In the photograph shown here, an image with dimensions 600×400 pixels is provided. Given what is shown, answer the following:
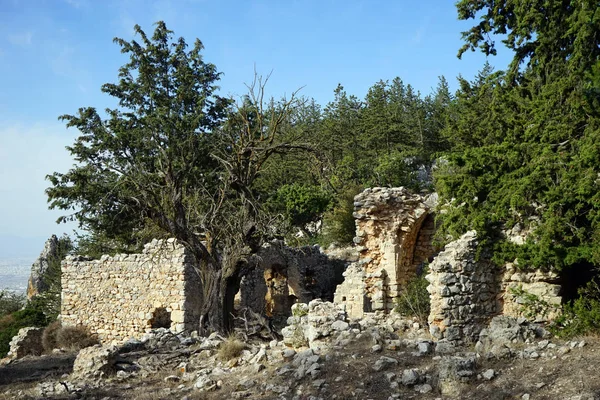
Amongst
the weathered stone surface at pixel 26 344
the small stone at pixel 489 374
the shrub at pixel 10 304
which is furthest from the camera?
the shrub at pixel 10 304

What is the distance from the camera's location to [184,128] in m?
27.9

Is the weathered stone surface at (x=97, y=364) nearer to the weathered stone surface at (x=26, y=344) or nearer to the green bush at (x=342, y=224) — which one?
the weathered stone surface at (x=26, y=344)

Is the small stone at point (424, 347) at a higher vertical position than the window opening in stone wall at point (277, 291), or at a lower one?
lower

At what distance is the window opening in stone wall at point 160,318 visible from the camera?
16.3 m

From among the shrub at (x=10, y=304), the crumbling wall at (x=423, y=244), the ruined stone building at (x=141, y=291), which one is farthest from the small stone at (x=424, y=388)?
the shrub at (x=10, y=304)

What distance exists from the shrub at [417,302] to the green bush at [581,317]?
11.6 ft

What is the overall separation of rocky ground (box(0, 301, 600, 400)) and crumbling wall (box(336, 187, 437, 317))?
489cm

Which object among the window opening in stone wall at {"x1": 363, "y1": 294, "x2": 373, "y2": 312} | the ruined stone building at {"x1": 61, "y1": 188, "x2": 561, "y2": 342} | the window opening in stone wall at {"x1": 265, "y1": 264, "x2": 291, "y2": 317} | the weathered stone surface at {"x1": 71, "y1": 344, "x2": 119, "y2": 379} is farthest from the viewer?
the window opening in stone wall at {"x1": 265, "y1": 264, "x2": 291, "y2": 317}

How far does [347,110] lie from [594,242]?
3849 centimetres

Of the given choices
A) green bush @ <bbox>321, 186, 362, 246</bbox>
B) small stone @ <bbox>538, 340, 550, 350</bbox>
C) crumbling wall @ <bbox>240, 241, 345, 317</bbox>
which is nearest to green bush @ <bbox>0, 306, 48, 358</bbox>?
crumbling wall @ <bbox>240, 241, 345, 317</bbox>

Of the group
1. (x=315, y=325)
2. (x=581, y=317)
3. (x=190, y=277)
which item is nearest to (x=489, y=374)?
(x=581, y=317)

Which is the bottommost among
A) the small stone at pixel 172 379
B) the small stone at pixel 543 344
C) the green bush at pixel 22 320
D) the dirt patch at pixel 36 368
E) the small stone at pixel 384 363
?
the dirt patch at pixel 36 368

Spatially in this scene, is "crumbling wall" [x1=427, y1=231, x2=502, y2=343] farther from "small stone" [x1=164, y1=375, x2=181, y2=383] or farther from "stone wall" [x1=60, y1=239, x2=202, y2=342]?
"stone wall" [x1=60, y1=239, x2=202, y2=342]

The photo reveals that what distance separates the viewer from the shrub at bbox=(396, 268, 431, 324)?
13148 millimetres
